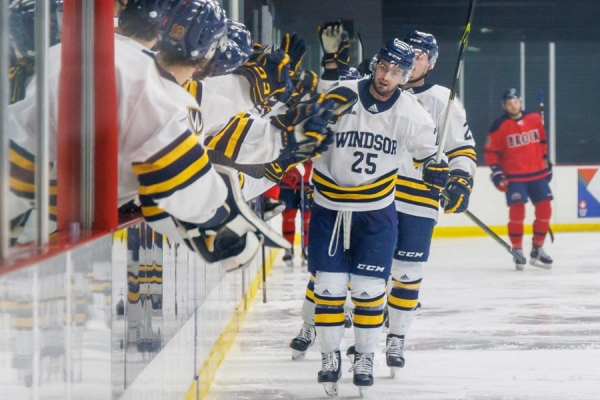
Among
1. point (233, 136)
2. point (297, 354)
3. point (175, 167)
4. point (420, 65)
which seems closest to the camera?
point (175, 167)

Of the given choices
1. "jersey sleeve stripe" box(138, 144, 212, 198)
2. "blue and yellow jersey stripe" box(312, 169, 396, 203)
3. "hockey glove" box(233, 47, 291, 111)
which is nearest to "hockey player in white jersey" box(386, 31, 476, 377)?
"blue and yellow jersey stripe" box(312, 169, 396, 203)

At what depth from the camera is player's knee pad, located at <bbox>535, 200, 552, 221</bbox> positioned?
7055 mm

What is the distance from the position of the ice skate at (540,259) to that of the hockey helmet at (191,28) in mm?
5352

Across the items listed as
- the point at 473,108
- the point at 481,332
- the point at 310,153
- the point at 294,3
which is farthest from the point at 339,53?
the point at 473,108

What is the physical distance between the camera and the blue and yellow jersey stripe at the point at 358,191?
3158 mm

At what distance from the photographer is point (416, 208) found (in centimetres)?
364

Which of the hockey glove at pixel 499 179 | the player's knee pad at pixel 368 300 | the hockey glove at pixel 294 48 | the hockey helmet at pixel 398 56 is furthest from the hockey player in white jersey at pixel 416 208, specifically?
the hockey glove at pixel 499 179

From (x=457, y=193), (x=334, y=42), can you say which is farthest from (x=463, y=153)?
(x=334, y=42)

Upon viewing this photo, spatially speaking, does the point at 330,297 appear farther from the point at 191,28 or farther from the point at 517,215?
the point at 517,215

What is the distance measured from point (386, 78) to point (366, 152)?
256 millimetres

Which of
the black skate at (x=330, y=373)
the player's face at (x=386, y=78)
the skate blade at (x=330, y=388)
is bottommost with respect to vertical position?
the skate blade at (x=330, y=388)

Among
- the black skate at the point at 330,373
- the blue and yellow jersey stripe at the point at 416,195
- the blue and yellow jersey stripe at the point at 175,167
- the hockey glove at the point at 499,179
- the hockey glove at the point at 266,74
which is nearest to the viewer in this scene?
the blue and yellow jersey stripe at the point at 175,167

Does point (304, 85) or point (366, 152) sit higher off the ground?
point (304, 85)

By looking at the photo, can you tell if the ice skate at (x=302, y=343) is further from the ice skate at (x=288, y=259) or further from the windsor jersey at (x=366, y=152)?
the ice skate at (x=288, y=259)
